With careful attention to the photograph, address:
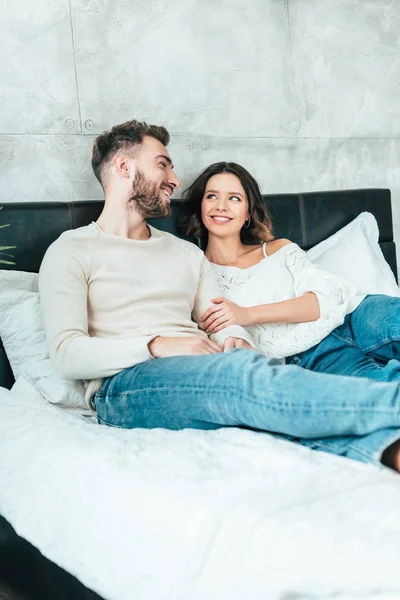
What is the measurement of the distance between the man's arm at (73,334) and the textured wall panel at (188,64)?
804mm

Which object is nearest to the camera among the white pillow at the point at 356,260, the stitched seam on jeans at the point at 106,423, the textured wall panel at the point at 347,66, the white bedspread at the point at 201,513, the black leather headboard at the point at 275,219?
the white bedspread at the point at 201,513

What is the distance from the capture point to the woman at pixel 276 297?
2.21 metres

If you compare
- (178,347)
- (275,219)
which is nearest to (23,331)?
(178,347)

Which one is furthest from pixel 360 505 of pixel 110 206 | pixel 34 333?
pixel 110 206

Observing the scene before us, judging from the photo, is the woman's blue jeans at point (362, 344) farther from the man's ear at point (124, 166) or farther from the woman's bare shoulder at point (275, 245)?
the man's ear at point (124, 166)

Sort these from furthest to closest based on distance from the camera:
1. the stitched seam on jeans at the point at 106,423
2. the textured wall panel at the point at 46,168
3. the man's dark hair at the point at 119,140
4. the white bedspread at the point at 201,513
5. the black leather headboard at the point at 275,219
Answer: the textured wall panel at the point at 46,168 → the man's dark hair at the point at 119,140 → the black leather headboard at the point at 275,219 → the stitched seam on jeans at the point at 106,423 → the white bedspread at the point at 201,513

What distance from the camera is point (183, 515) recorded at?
1.16 m

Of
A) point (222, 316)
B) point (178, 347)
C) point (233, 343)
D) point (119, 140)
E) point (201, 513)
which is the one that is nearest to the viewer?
point (201, 513)

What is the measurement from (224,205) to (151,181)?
0.36 meters

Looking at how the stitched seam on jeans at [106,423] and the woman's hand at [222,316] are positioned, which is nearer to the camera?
the stitched seam on jeans at [106,423]

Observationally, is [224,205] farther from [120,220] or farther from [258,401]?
[258,401]

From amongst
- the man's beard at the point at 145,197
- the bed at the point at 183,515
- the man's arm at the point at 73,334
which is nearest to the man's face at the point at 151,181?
the man's beard at the point at 145,197

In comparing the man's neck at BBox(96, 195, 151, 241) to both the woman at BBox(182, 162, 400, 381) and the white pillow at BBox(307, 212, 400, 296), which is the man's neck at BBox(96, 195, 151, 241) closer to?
the woman at BBox(182, 162, 400, 381)

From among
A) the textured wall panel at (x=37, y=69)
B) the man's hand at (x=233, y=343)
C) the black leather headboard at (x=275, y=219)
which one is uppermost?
the textured wall panel at (x=37, y=69)
